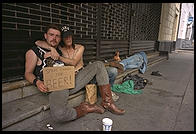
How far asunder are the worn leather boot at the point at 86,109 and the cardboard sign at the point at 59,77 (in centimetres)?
33

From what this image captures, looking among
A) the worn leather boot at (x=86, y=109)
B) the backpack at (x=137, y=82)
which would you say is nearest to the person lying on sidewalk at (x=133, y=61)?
the backpack at (x=137, y=82)

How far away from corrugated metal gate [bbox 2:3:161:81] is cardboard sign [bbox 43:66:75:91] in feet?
1.99

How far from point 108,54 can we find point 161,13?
21.6 ft

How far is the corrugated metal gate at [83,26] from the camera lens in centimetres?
257

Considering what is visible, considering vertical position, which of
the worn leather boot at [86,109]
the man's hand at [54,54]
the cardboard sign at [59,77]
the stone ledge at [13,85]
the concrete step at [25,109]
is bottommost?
the worn leather boot at [86,109]

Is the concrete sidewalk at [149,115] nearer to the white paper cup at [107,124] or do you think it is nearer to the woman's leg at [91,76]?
the white paper cup at [107,124]

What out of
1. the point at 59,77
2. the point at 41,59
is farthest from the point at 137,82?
the point at 41,59

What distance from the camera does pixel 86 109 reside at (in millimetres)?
2643

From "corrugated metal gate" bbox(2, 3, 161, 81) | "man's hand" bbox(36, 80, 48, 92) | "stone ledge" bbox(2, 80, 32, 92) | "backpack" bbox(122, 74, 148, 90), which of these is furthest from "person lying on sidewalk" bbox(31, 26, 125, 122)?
"backpack" bbox(122, 74, 148, 90)

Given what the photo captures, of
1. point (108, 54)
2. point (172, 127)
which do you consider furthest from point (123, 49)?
point (172, 127)

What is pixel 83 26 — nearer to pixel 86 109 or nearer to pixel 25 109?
pixel 86 109

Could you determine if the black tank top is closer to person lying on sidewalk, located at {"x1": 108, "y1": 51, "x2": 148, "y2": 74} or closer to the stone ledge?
the stone ledge

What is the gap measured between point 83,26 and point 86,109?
7.24ft

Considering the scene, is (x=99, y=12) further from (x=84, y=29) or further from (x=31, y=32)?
(x=31, y=32)
